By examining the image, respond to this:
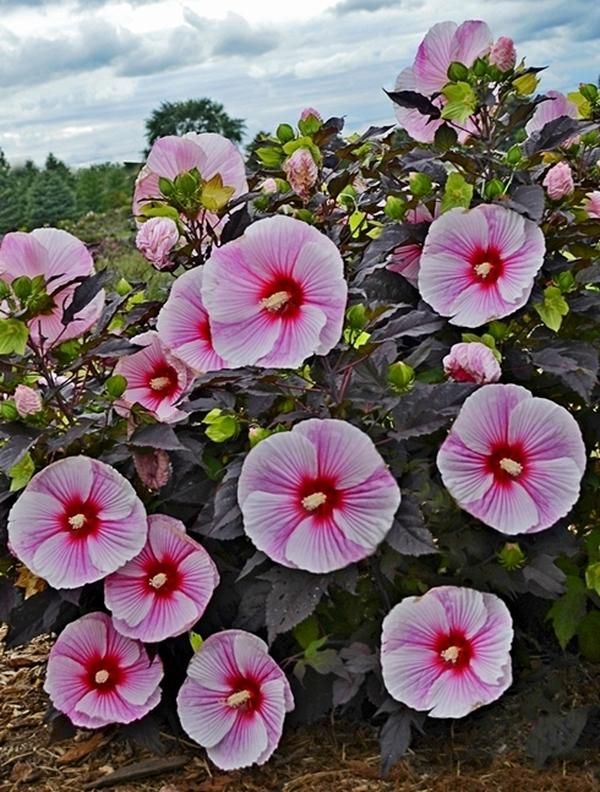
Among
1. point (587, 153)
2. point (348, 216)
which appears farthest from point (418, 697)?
point (587, 153)

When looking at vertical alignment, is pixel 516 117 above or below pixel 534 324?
above

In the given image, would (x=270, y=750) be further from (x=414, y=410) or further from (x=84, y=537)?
(x=414, y=410)

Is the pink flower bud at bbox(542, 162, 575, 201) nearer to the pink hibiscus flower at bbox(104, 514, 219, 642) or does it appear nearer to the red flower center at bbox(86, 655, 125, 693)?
the pink hibiscus flower at bbox(104, 514, 219, 642)

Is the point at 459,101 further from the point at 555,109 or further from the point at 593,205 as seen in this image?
the point at 555,109

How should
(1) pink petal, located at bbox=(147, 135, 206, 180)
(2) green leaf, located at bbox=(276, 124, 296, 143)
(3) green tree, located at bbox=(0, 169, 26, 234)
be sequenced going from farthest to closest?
1. (3) green tree, located at bbox=(0, 169, 26, 234)
2. (2) green leaf, located at bbox=(276, 124, 296, 143)
3. (1) pink petal, located at bbox=(147, 135, 206, 180)

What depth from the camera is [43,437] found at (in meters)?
2.04

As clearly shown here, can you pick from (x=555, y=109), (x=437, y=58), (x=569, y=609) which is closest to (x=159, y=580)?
(x=569, y=609)

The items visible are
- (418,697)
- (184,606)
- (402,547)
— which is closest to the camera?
(402,547)

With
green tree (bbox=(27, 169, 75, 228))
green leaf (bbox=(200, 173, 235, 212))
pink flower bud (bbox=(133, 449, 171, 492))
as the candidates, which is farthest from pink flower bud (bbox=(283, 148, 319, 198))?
green tree (bbox=(27, 169, 75, 228))

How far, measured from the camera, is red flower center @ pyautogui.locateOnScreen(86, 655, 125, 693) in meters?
2.16

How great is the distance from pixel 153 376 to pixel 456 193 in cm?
67

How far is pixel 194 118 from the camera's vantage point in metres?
19.2

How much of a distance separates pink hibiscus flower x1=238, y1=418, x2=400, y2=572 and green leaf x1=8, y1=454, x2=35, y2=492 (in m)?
0.44

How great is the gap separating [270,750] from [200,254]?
92cm
